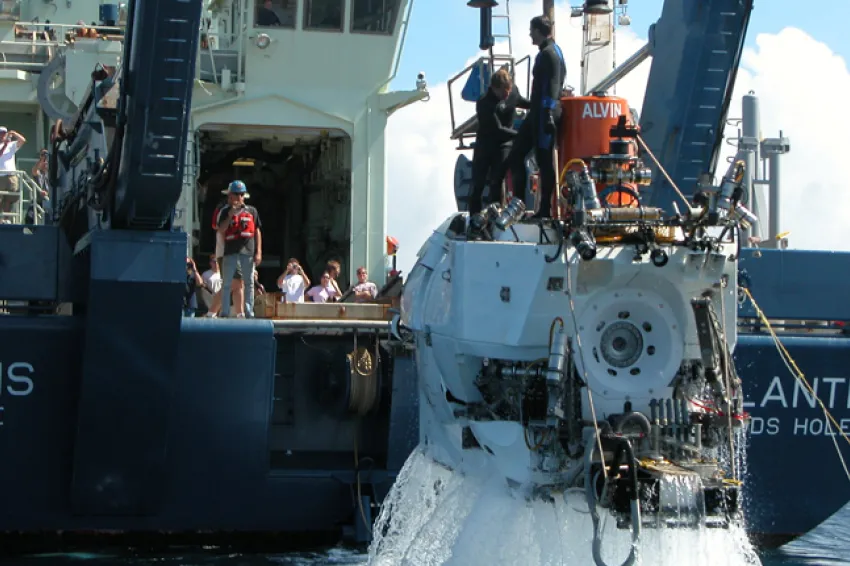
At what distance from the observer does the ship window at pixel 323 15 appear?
16531mm

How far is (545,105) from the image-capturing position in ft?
34.5

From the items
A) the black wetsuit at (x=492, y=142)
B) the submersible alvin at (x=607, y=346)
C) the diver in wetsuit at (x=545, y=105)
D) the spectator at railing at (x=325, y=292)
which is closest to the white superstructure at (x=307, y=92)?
the spectator at railing at (x=325, y=292)

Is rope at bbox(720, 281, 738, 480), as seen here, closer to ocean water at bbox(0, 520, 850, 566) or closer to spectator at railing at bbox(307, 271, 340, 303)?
ocean water at bbox(0, 520, 850, 566)

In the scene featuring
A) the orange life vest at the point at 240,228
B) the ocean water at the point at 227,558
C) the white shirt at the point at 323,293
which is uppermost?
the orange life vest at the point at 240,228

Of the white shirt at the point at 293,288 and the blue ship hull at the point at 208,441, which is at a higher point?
the white shirt at the point at 293,288

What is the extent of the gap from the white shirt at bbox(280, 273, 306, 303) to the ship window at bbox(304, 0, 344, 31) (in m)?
3.41

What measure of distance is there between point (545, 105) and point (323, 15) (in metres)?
6.66

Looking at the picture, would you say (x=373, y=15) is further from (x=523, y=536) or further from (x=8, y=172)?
(x=523, y=536)

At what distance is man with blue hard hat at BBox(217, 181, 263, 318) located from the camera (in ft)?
42.0

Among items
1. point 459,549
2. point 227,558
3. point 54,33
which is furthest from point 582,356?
point 54,33

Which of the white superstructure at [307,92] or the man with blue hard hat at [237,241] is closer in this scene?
the man with blue hard hat at [237,241]

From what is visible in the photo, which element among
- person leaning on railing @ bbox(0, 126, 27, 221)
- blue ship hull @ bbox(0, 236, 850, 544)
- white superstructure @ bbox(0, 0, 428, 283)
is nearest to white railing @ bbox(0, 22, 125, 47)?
white superstructure @ bbox(0, 0, 428, 283)

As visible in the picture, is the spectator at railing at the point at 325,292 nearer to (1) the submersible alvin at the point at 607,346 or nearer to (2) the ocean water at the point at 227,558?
(2) the ocean water at the point at 227,558

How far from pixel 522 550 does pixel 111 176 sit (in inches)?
170
